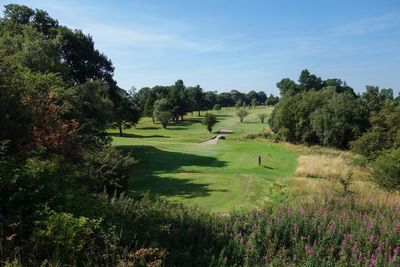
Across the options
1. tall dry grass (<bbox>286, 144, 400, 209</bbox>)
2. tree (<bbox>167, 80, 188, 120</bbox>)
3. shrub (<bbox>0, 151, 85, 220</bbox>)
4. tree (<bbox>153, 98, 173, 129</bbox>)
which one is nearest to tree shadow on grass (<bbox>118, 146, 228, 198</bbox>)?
tall dry grass (<bbox>286, 144, 400, 209</bbox>)

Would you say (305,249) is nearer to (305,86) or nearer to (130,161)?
(130,161)

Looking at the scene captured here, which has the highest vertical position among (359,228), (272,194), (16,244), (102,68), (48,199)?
(102,68)

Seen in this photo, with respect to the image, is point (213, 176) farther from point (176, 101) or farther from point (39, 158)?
point (176, 101)

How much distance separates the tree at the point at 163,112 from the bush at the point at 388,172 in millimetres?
68006

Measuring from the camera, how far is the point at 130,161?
19.1 meters

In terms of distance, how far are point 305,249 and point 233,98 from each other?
176m

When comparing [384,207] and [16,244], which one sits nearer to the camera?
[16,244]

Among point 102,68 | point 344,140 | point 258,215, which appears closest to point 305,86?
point 344,140

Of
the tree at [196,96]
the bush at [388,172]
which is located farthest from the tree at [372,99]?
the tree at [196,96]

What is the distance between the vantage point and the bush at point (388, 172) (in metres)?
20.4

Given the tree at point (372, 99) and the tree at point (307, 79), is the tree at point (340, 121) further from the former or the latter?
the tree at point (307, 79)

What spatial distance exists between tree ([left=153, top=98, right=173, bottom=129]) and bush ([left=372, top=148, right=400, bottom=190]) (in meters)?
68.0

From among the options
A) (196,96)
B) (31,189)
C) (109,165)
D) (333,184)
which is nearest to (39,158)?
(31,189)

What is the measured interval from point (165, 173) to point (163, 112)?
195 ft
